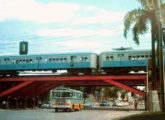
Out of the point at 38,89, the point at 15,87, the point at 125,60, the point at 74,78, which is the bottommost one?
the point at 38,89

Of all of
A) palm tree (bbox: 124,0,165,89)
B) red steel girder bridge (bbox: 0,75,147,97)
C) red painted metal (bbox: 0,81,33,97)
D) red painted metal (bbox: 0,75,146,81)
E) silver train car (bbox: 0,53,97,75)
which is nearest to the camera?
palm tree (bbox: 124,0,165,89)

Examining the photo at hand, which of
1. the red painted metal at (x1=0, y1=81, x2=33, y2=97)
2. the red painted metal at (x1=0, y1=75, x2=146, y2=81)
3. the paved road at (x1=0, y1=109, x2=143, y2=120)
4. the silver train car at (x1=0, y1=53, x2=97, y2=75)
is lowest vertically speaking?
the paved road at (x1=0, y1=109, x2=143, y2=120)

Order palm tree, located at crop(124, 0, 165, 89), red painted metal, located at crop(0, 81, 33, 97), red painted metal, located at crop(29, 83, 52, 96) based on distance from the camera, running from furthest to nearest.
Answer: red painted metal, located at crop(29, 83, 52, 96), red painted metal, located at crop(0, 81, 33, 97), palm tree, located at crop(124, 0, 165, 89)

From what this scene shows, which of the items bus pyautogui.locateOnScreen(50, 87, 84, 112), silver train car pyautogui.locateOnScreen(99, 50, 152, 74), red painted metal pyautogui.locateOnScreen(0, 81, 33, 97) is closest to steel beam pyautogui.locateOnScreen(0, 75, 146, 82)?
red painted metal pyautogui.locateOnScreen(0, 81, 33, 97)

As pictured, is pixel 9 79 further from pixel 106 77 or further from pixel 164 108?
pixel 164 108

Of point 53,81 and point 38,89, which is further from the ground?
point 53,81

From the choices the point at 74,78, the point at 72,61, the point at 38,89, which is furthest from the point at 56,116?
the point at 38,89

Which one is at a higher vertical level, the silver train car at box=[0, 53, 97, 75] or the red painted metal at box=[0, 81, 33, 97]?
the silver train car at box=[0, 53, 97, 75]

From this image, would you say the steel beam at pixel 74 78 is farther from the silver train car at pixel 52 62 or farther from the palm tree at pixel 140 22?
the palm tree at pixel 140 22

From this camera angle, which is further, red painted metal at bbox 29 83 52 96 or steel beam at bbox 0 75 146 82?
red painted metal at bbox 29 83 52 96

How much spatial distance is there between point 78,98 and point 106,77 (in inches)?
332

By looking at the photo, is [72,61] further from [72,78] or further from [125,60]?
[125,60]

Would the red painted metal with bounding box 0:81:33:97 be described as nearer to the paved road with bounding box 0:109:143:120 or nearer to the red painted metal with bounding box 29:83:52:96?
the red painted metal with bounding box 29:83:52:96

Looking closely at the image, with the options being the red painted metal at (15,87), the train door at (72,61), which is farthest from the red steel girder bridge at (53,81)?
the train door at (72,61)
